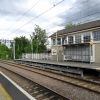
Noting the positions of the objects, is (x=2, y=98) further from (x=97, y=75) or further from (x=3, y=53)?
(x=3, y=53)

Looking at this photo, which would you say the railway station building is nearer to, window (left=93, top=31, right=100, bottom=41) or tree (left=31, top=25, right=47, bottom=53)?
window (left=93, top=31, right=100, bottom=41)

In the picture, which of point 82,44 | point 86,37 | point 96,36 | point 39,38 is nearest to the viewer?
point 96,36

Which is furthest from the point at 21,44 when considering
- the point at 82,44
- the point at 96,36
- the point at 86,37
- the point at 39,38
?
the point at 96,36

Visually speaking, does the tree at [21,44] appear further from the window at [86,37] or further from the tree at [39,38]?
the window at [86,37]

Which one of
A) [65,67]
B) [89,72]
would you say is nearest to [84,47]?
[65,67]

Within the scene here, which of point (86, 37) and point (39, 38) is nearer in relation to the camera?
point (86, 37)

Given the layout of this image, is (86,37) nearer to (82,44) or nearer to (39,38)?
(82,44)

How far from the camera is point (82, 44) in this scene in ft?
124

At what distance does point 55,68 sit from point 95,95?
18.1 meters

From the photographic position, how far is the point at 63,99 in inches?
399

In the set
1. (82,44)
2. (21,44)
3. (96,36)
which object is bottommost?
(82,44)

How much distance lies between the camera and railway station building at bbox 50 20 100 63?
3584 centimetres

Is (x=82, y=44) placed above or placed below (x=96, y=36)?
below

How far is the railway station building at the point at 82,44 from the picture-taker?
3584 centimetres
